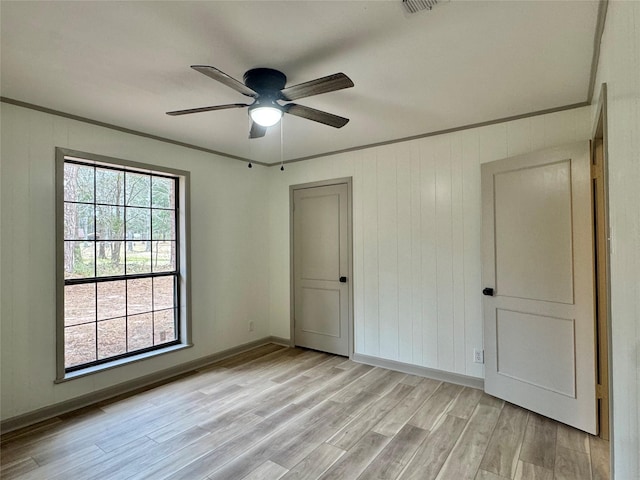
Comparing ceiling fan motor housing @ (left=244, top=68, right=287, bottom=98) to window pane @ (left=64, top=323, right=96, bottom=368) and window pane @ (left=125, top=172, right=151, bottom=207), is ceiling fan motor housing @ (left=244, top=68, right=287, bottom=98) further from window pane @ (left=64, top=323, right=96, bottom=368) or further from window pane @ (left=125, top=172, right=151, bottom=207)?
window pane @ (left=64, top=323, right=96, bottom=368)

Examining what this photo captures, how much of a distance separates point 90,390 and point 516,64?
4.24m

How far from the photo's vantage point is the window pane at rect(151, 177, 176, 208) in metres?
3.66

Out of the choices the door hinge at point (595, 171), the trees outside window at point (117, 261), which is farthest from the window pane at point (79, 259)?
the door hinge at point (595, 171)

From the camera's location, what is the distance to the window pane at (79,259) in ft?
9.78

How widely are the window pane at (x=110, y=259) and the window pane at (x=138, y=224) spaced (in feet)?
0.52

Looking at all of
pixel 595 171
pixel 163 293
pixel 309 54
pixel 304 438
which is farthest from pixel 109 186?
pixel 595 171

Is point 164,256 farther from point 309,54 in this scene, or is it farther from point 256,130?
point 309,54

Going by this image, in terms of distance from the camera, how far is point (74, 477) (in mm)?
2059

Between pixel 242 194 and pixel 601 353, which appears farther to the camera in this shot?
pixel 242 194

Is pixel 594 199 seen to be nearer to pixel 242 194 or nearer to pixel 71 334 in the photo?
pixel 242 194

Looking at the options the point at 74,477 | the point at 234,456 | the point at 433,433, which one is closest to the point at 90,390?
the point at 74,477

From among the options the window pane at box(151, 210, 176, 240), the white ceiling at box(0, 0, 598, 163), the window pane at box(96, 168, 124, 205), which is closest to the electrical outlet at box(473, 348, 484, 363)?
the white ceiling at box(0, 0, 598, 163)

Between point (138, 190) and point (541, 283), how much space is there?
12.7ft

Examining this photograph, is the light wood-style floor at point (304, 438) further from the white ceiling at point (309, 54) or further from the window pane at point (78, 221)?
the white ceiling at point (309, 54)
